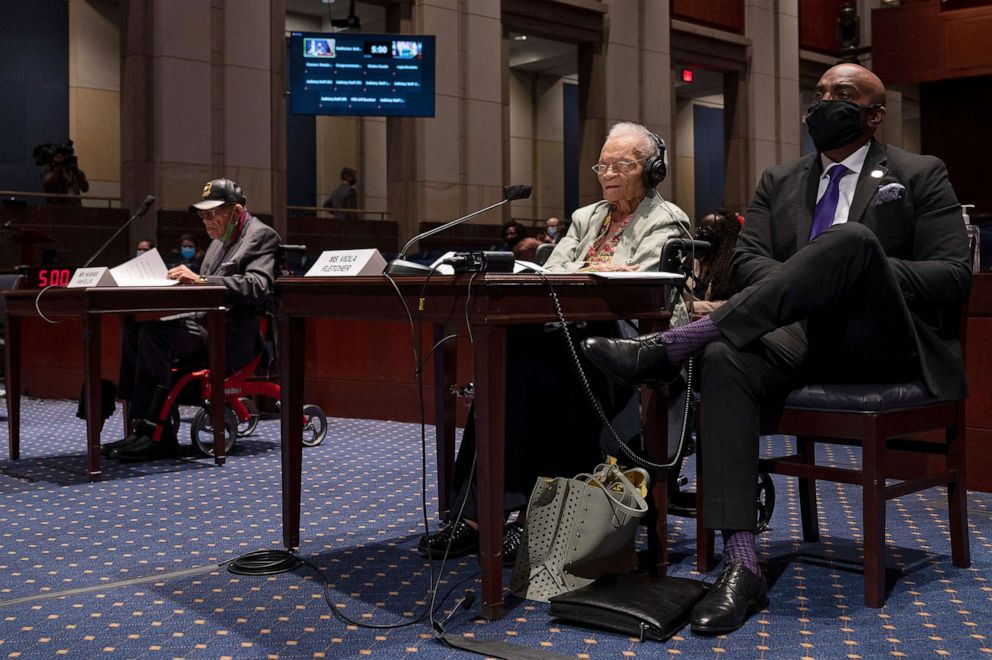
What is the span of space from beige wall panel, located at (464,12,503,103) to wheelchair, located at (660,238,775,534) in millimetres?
10109

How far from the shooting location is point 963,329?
285cm

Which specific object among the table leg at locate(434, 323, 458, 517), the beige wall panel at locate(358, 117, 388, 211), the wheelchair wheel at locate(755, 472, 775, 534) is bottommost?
the wheelchair wheel at locate(755, 472, 775, 534)

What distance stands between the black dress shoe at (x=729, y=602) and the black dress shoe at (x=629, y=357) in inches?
19.0

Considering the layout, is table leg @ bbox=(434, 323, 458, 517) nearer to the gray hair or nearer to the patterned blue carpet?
the patterned blue carpet

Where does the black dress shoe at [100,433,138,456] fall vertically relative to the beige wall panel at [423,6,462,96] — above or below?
below

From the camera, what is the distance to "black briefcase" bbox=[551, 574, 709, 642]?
2297 mm

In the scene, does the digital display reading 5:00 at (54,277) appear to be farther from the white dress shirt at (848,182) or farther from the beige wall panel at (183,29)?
the beige wall panel at (183,29)

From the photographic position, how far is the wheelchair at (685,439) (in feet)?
9.16

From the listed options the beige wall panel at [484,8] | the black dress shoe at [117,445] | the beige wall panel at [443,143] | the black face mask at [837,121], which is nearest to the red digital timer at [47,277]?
the black dress shoe at [117,445]

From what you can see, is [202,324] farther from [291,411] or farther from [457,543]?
[457,543]

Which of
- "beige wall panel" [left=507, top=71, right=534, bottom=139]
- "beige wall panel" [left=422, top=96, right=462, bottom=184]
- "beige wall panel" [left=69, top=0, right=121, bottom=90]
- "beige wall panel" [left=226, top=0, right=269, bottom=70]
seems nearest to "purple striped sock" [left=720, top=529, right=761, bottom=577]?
"beige wall panel" [left=226, top=0, right=269, bottom=70]

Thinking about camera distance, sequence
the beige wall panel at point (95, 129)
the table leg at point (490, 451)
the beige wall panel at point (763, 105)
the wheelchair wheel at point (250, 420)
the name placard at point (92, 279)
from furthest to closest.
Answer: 1. the beige wall panel at point (763, 105)
2. the beige wall panel at point (95, 129)
3. the wheelchair wheel at point (250, 420)
4. the name placard at point (92, 279)
5. the table leg at point (490, 451)

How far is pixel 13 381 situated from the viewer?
513 cm

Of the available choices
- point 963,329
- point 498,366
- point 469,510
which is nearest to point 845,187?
point 963,329
